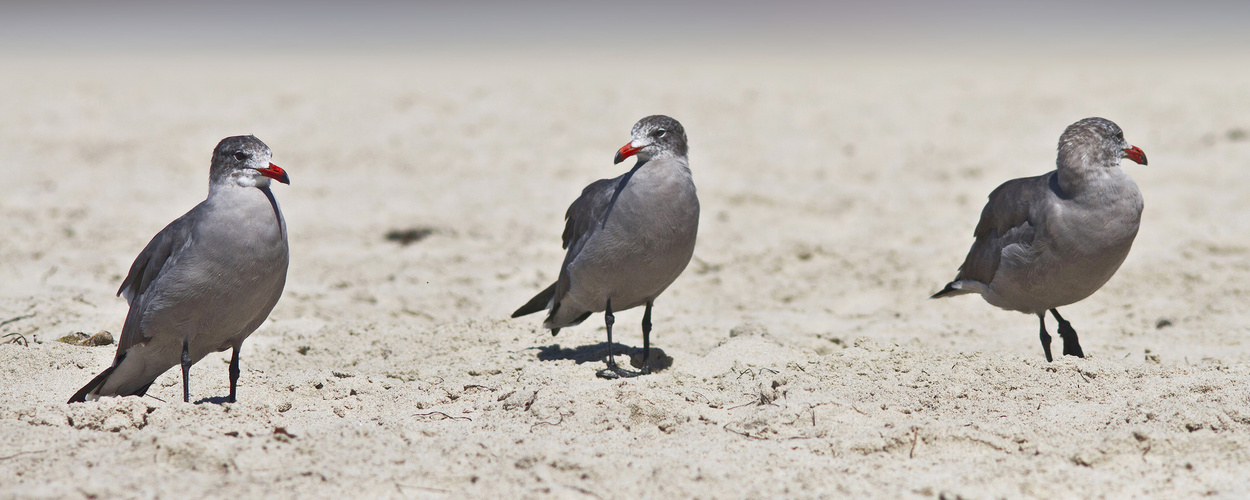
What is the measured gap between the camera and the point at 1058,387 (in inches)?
169

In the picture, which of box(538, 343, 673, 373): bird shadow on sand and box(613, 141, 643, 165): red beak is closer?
box(613, 141, 643, 165): red beak

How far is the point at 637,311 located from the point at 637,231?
2.07 m

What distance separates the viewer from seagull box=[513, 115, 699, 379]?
5.08 meters

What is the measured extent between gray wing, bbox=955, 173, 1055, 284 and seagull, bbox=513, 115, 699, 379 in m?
1.59

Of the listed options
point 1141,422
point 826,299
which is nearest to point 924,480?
point 1141,422

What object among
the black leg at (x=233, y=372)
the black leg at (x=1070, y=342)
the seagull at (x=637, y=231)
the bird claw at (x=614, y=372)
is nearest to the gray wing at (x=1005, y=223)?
the black leg at (x=1070, y=342)

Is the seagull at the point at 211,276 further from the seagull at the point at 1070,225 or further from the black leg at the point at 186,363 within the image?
the seagull at the point at 1070,225

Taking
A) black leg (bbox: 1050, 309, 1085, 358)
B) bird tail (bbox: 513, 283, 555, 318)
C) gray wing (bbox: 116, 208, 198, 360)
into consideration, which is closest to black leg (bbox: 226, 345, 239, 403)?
gray wing (bbox: 116, 208, 198, 360)

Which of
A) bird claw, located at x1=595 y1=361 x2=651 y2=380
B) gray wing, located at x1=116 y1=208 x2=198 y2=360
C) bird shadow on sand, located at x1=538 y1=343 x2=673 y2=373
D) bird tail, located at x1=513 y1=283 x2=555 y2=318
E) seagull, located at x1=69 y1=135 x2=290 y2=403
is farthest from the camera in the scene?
bird tail, located at x1=513 y1=283 x2=555 y2=318

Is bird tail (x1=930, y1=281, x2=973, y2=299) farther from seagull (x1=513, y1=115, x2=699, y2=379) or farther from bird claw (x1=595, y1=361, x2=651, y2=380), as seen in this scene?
bird claw (x1=595, y1=361, x2=651, y2=380)

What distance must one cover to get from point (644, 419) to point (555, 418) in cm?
34

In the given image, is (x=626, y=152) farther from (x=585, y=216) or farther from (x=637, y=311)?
(x=637, y=311)

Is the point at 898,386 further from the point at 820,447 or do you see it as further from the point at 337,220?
the point at 337,220

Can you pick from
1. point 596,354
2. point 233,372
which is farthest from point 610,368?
point 233,372
